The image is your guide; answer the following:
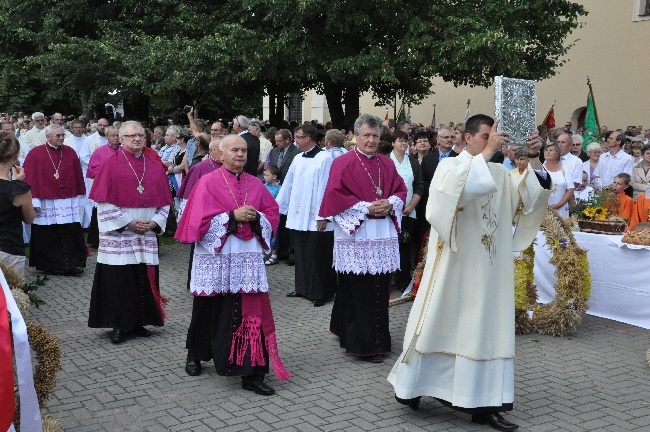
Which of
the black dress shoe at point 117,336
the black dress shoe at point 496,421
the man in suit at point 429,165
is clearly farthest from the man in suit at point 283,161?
the black dress shoe at point 496,421

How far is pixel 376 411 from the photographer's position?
5.62 m

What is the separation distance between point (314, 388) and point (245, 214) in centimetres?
147

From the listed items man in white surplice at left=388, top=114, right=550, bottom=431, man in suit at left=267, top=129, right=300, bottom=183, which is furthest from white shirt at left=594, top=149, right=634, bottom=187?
man in white surplice at left=388, top=114, right=550, bottom=431

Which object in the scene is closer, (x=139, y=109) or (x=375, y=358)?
(x=375, y=358)

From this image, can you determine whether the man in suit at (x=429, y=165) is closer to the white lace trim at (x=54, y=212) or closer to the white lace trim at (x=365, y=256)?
the white lace trim at (x=365, y=256)

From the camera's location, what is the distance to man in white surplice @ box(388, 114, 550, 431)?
5.10 meters

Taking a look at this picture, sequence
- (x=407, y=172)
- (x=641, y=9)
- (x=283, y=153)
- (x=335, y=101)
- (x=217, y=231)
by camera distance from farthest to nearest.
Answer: (x=641, y=9) → (x=335, y=101) → (x=283, y=153) → (x=407, y=172) → (x=217, y=231)

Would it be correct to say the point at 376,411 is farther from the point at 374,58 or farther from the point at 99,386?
the point at 374,58

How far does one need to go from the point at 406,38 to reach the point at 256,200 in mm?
10682

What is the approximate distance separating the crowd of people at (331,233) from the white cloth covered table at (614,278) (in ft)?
3.07

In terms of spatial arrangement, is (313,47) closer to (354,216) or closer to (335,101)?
(335,101)

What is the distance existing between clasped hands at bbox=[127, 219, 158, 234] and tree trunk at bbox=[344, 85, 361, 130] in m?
11.9

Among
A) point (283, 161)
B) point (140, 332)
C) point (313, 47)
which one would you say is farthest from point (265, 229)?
point (313, 47)

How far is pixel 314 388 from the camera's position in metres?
6.11
